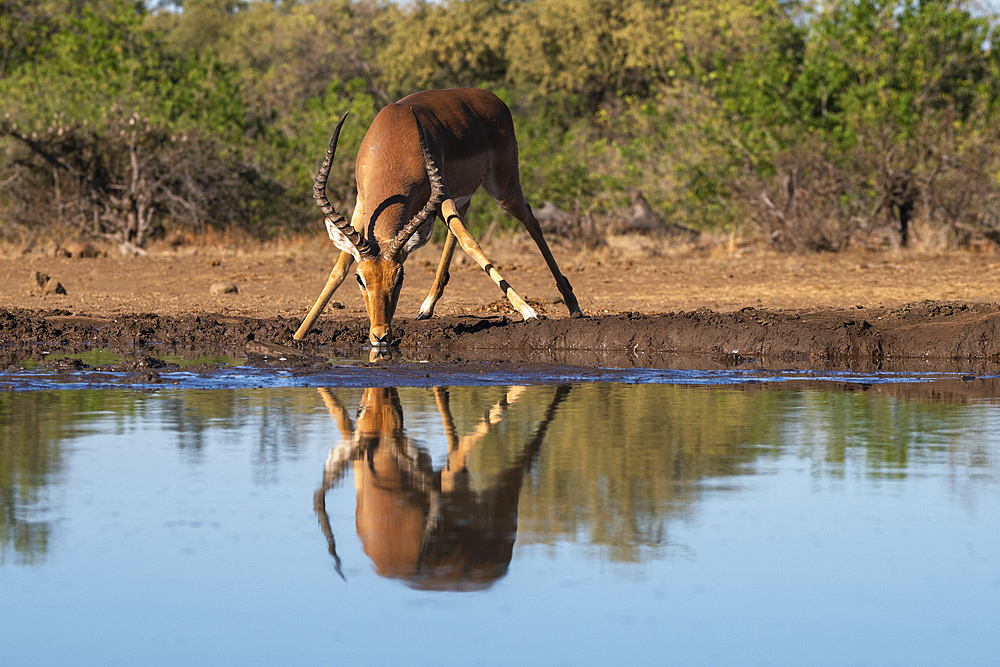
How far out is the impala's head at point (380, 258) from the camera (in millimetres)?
9953

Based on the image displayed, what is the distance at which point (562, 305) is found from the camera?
14312 mm

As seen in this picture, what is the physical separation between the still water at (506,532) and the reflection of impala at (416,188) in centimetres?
238

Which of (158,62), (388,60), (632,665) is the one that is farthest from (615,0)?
(632,665)

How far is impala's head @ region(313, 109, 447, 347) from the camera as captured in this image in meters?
9.95

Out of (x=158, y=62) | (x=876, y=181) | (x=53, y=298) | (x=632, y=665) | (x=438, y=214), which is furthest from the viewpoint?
(x=158, y=62)

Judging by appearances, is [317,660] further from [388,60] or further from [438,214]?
[388,60]

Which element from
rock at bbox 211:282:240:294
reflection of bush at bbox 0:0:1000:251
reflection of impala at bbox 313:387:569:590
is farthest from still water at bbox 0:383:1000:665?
reflection of bush at bbox 0:0:1000:251

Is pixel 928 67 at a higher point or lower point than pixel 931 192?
higher

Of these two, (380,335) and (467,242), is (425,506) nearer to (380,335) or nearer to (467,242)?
(380,335)

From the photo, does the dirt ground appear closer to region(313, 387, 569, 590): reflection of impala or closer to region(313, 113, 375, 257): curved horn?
region(313, 113, 375, 257): curved horn

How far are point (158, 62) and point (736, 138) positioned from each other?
13466 mm

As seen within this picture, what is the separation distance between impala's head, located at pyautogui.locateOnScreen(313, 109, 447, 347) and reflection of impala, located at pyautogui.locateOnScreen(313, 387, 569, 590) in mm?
2521

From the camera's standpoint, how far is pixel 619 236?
74.2 ft

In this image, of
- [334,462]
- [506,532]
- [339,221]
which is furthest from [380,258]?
[506,532]
